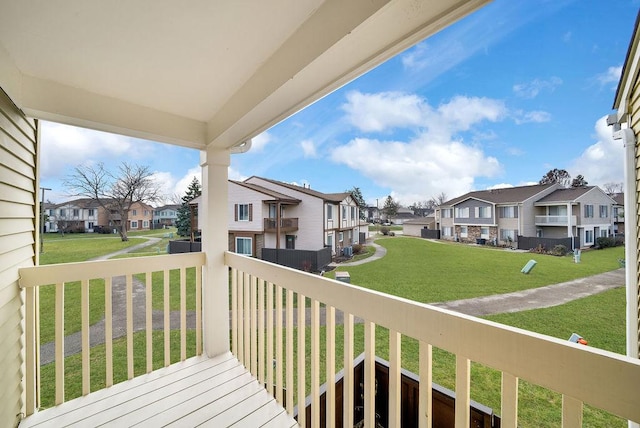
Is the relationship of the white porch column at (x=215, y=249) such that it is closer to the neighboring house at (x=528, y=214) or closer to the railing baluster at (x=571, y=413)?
the neighboring house at (x=528, y=214)

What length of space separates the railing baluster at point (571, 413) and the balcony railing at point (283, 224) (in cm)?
188

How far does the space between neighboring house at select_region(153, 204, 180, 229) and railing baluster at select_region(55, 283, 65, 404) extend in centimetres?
81

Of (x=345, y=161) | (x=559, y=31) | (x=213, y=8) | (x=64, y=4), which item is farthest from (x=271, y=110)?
(x=559, y=31)

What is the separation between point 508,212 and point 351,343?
3.16ft

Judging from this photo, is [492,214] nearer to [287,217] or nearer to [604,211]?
[604,211]

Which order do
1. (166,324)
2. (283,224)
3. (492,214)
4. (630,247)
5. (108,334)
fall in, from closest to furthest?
(630,247)
(492,214)
(108,334)
(166,324)
(283,224)

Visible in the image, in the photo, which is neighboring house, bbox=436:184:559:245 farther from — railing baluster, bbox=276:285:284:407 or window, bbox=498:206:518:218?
railing baluster, bbox=276:285:284:407

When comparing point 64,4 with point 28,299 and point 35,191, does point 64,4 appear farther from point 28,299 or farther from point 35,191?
point 28,299

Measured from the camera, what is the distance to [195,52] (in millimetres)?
1303

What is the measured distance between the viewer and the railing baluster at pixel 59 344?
1633 mm

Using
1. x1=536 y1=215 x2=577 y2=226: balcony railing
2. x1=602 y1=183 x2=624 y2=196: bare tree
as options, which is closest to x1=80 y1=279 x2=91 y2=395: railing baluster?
x1=536 y1=215 x2=577 y2=226: balcony railing

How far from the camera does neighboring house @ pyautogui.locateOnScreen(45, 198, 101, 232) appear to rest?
189 centimetres

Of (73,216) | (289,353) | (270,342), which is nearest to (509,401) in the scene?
(289,353)

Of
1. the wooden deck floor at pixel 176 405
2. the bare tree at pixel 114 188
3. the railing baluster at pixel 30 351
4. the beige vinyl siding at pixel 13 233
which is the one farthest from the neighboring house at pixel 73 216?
the wooden deck floor at pixel 176 405
